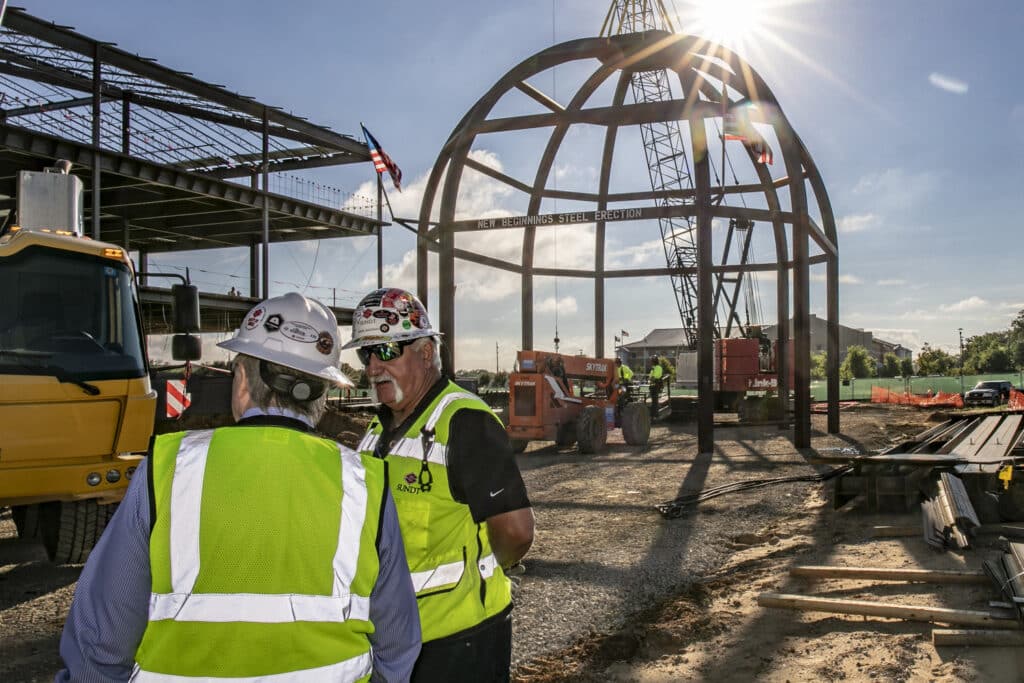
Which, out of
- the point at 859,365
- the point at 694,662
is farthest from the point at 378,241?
the point at 859,365

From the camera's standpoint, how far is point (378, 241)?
1442 inches

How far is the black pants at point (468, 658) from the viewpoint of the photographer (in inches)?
107

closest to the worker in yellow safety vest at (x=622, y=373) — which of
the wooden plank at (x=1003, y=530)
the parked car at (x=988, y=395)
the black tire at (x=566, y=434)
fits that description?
the black tire at (x=566, y=434)

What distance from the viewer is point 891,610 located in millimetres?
5418

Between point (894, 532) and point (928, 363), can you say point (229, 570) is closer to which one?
point (894, 532)

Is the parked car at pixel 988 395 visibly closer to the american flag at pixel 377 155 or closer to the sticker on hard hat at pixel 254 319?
the american flag at pixel 377 155

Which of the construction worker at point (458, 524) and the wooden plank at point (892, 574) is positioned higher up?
the construction worker at point (458, 524)

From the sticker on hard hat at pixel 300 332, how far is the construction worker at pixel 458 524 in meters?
0.66

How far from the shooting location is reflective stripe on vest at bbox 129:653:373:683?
6.11 feet

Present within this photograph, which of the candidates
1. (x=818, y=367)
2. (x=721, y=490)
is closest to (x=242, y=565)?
(x=721, y=490)

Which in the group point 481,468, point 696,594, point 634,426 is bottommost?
point 696,594

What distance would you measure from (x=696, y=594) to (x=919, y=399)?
32651 mm

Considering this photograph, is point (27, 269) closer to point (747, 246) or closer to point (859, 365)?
point (747, 246)

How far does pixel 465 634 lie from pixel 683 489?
904 centimetres
